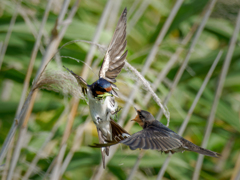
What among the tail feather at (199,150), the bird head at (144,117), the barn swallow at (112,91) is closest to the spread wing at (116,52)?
the barn swallow at (112,91)

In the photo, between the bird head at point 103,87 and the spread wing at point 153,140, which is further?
the bird head at point 103,87

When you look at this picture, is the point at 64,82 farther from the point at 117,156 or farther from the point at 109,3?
the point at 117,156

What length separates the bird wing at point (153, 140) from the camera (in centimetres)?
63

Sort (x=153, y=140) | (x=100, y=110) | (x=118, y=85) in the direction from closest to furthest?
(x=153, y=140) → (x=100, y=110) → (x=118, y=85)

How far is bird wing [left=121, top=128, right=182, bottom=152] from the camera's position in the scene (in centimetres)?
63

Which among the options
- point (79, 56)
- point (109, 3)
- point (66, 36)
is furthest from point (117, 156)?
point (109, 3)

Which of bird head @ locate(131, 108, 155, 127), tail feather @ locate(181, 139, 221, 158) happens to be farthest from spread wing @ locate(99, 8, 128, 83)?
tail feather @ locate(181, 139, 221, 158)

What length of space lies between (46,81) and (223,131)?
1.49m

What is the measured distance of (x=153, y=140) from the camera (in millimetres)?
737

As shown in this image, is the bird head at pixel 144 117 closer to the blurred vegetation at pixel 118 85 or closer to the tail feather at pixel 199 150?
the tail feather at pixel 199 150

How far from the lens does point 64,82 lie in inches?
26.4

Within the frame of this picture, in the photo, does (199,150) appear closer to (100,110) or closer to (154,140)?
(154,140)

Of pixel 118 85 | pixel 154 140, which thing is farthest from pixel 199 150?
pixel 118 85

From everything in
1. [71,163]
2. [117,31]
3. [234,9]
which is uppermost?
[234,9]
